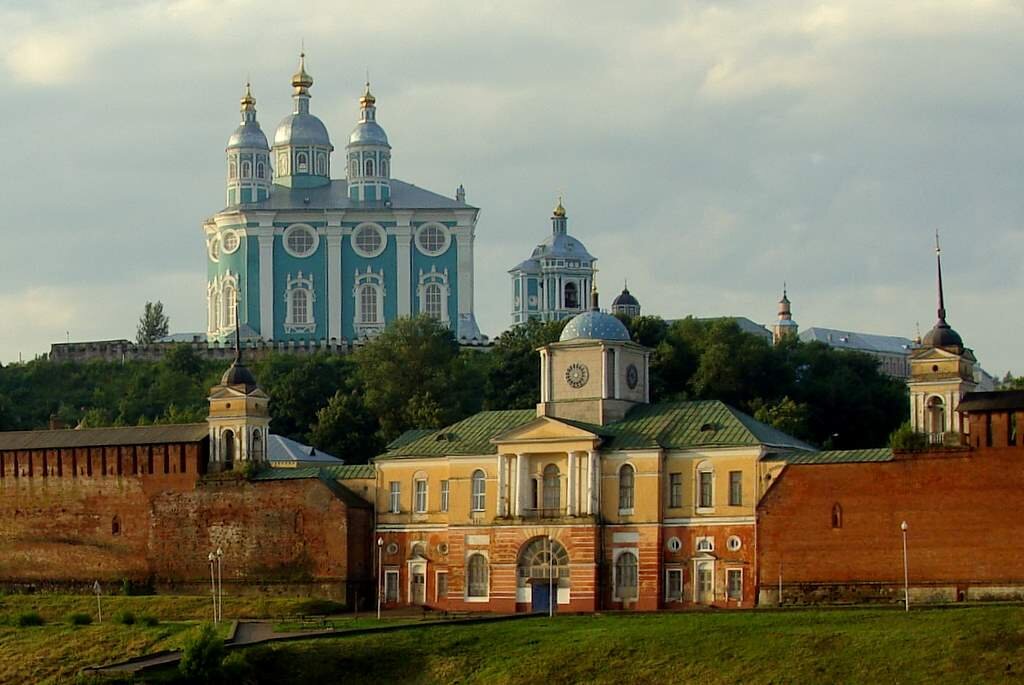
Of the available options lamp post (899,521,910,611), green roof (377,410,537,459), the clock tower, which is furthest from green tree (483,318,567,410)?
lamp post (899,521,910,611)

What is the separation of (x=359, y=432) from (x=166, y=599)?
22489 millimetres

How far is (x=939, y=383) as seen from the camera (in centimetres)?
6806

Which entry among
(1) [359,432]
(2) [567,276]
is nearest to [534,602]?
(1) [359,432]

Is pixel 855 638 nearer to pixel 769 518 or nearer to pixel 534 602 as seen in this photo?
pixel 769 518

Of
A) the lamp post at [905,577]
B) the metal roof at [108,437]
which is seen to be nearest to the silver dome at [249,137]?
the metal roof at [108,437]

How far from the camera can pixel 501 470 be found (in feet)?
240

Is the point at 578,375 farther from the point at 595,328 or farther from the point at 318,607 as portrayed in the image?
the point at 318,607

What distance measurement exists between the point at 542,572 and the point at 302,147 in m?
58.7

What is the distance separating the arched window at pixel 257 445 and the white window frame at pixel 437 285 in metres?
44.6

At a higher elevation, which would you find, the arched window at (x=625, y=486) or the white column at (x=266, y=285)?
the white column at (x=266, y=285)

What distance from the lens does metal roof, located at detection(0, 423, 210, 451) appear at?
79562mm

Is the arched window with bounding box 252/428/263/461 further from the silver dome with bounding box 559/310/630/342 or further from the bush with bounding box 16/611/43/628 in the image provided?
the silver dome with bounding box 559/310/630/342

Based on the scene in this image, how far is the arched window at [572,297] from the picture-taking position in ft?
461

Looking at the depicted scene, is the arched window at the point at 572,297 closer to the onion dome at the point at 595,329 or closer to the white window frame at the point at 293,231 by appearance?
the white window frame at the point at 293,231
